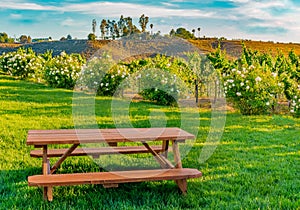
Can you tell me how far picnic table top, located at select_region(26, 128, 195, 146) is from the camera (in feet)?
12.3

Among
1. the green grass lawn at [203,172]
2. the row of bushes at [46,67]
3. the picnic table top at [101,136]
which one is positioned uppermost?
the row of bushes at [46,67]

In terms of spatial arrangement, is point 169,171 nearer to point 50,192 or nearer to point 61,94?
point 50,192

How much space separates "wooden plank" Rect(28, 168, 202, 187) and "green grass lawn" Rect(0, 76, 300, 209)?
0.69ft

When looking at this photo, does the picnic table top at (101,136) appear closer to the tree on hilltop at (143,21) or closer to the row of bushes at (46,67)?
the row of bushes at (46,67)

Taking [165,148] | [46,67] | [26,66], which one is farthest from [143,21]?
[165,148]

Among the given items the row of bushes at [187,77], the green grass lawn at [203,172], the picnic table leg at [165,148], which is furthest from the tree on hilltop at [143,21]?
the picnic table leg at [165,148]

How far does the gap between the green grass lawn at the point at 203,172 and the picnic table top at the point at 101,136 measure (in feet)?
1.83

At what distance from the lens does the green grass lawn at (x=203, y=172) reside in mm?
3686

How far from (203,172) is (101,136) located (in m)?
1.46

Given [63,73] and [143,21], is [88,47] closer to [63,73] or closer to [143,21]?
[143,21]

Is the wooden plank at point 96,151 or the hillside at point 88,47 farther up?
the hillside at point 88,47

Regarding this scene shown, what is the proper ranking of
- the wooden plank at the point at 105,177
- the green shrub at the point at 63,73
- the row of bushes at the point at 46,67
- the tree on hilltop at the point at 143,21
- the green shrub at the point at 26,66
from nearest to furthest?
1. the wooden plank at the point at 105,177
2. the green shrub at the point at 63,73
3. the row of bushes at the point at 46,67
4. the tree on hilltop at the point at 143,21
5. the green shrub at the point at 26,66

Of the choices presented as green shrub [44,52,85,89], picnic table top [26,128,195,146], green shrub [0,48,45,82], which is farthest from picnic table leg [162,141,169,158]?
green shrub [0,48,45,82]

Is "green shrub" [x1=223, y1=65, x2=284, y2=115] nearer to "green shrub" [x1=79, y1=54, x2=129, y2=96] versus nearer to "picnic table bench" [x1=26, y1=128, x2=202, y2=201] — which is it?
"green shrub" [x1=79, y1=54, x2=129, y2=96]
